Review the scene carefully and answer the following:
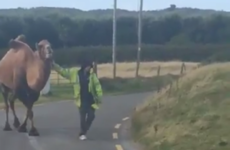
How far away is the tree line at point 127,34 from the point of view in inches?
3086

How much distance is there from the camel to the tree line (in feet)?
171

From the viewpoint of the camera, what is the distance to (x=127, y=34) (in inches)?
3556

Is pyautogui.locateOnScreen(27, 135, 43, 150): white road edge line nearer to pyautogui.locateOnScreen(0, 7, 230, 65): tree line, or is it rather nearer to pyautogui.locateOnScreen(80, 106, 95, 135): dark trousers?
pyautogui.locateOnScreen(80, 106, 95, 135): dark trousers

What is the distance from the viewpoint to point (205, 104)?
20250 mm

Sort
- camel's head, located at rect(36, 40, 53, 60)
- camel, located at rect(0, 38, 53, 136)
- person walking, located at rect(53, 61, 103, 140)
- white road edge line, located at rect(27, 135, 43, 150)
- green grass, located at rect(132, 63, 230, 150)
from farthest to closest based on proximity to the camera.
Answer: camel, located at rect(0, 38, 53, 136) < camel's head, located at rect(36, 40, 53, 60) < person walking, located at rect(53, 61, 103, 140) < white road edge line, located at rect(27, 135, 43, 150) < green grass, located at rect(132, 63, 230, 150)

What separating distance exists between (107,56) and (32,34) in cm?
968

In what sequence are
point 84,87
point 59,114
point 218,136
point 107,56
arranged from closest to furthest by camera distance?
point 218,136
point 84,87
point 59,114
point 107,56

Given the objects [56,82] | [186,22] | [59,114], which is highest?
[59,114]

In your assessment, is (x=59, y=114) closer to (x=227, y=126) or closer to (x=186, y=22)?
(x=227, y=126)

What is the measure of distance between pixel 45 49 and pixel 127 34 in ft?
228

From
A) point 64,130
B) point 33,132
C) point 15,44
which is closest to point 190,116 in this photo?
point 64,130

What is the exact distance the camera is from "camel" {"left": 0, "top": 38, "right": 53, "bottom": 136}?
20938 millimetres

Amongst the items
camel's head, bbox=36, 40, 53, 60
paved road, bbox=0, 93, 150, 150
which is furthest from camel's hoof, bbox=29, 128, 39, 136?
camel's head, bbox=36, 40, 53, 60

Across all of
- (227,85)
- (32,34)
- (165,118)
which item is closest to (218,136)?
(165,118)
